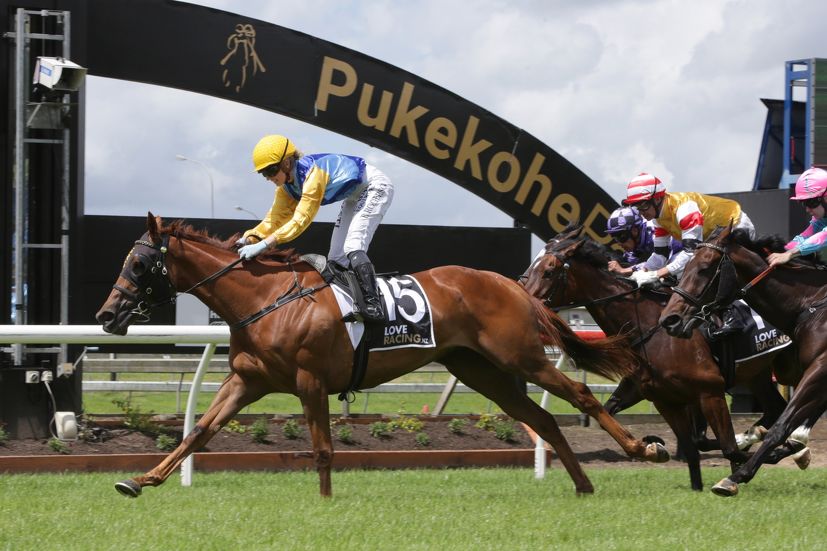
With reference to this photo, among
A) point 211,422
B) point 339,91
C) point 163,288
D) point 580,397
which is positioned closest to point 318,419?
point 211,422

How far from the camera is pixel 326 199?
6312mm

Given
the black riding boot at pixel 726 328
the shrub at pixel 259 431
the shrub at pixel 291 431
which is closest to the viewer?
the black riding boot at pixel 726 328

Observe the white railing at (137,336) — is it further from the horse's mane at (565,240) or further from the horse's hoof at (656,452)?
the horse's hoof at (656,452)

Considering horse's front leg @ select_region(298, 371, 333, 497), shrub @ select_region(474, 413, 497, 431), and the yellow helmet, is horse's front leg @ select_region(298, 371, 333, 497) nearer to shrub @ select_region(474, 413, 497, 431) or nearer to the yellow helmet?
the yellow helmet

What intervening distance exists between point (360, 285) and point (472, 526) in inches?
65.4

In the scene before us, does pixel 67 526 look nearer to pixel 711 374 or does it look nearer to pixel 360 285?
pixel 360 285

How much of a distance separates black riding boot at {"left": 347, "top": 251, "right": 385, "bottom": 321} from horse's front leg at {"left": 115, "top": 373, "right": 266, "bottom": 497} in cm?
72

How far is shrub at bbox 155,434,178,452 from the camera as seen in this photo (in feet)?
25.4

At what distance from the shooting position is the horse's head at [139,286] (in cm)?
602

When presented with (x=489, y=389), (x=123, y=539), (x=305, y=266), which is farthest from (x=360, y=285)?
(x=123, y=539)

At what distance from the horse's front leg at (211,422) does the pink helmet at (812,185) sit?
3.19 metres

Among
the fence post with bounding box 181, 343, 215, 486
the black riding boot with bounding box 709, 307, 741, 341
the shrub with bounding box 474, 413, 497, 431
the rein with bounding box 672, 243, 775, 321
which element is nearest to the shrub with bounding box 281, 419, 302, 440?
the fence post with bounding box 181, 343, 215, 486

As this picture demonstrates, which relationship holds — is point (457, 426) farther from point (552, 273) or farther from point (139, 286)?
point (139, 286)

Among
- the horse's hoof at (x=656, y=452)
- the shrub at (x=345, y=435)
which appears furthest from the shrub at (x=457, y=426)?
the horse's hoof at (x=656, y=452)
